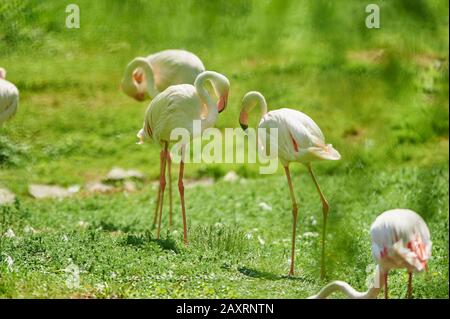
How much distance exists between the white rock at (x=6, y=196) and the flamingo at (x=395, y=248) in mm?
3752

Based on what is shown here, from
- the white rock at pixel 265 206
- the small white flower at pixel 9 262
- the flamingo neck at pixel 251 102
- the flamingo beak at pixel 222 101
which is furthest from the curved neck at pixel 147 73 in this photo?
the small white flower at pixel 9 262

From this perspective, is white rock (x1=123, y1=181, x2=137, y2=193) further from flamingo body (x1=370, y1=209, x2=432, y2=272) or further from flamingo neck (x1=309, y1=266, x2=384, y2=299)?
flamingo body (x1=370, y1=209, x2=432, y2=272)

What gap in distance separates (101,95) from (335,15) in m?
3.08

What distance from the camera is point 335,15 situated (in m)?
8.58

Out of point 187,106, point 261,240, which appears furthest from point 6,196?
point 187,106

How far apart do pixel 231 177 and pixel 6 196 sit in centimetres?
210

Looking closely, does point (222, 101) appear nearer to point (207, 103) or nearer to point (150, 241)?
point (207, 103)

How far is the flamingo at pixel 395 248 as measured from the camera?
5.45m

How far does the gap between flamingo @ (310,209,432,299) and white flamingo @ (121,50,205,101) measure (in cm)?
292

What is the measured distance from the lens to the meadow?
612cm

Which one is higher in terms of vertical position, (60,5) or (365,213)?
(60,5)

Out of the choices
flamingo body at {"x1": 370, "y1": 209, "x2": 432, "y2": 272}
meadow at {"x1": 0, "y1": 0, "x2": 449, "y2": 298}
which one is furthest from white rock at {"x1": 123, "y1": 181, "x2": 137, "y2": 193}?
flamingo body at {"x1": 370, "y1": 209, "x2": 432, "y2": 272}

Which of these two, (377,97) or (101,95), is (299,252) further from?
(101,95)
